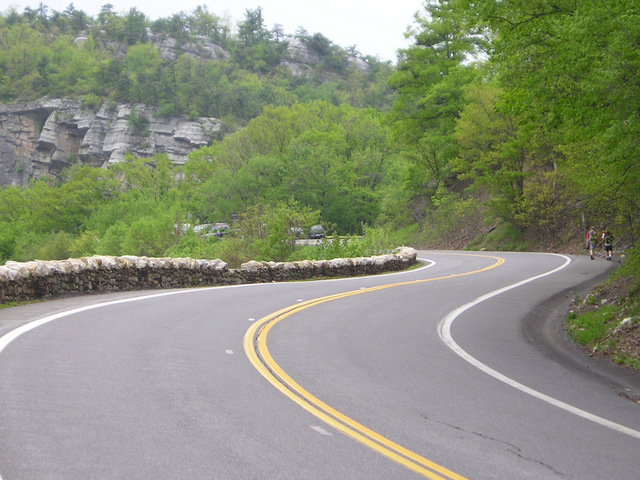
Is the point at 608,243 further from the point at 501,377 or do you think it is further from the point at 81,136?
the point at 81,136

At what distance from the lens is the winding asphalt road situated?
4.27 meters

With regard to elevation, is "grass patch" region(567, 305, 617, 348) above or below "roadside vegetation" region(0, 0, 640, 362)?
below

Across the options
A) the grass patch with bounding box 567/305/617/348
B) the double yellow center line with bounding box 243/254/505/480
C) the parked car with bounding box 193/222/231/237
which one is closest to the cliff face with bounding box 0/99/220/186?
the parked car with bounding box 193/222/231/237

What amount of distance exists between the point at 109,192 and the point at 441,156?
41085 mm

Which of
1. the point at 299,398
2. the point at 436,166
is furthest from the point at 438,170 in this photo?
the point at 299,398

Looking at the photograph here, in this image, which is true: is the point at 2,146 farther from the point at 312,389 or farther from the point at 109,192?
the point at 312,389

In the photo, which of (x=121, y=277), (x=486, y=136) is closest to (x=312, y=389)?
(x=121, y=277)

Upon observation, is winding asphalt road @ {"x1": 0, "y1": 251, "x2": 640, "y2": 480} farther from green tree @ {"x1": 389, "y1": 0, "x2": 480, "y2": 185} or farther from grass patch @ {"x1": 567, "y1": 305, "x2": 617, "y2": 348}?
green tree @ {"x1": 389, "y1": 0, "x2": 480, "y2": 185}

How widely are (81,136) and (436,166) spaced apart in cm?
10057

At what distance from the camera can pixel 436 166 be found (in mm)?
51812

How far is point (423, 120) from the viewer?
51812 mm

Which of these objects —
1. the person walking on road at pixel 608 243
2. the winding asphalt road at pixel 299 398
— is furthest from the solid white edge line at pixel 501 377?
the person walking on road at pixel 608 243

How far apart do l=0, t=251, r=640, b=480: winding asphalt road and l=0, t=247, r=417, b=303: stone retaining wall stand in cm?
97

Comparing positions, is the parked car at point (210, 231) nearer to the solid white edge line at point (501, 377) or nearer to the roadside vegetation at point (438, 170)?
the roadside vegetation at point (438, 170)
